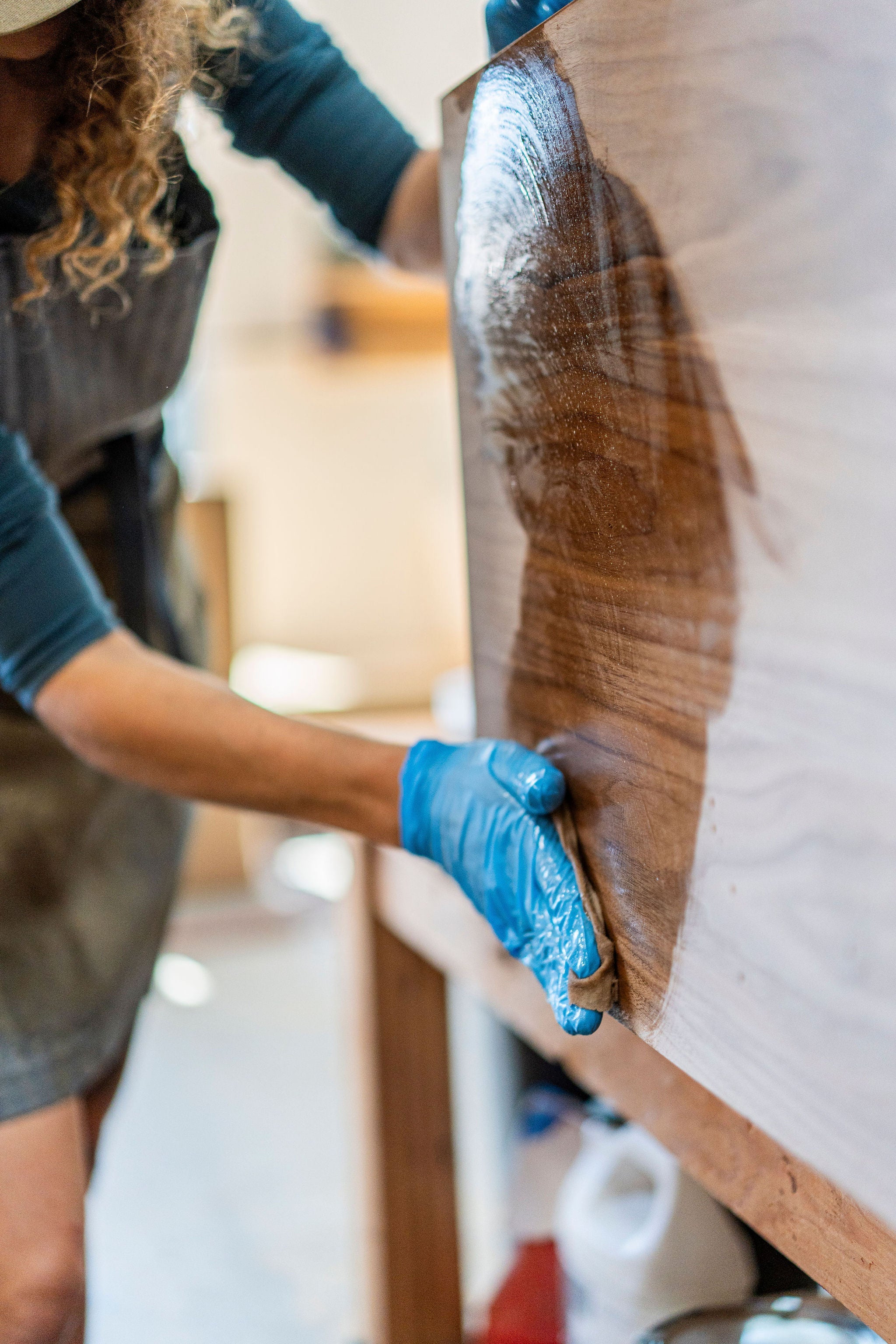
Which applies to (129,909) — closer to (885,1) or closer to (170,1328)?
(170,1328)

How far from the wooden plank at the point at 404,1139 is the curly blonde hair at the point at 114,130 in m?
0.72

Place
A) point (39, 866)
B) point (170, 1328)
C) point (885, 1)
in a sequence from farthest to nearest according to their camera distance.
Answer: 1. point (170, 1328)
2. point (39, 866)
3. point (885, 1)

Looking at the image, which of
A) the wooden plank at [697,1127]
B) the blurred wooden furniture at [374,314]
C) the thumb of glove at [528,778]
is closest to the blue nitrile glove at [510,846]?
the thumb of glove at [528,778]

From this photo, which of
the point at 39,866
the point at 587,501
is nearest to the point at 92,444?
the point at 39,866

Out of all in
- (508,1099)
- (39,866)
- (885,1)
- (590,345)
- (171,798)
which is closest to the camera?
(885,1)

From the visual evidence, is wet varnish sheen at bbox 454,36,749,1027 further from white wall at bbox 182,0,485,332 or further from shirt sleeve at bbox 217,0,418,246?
white wall at bbox 182,0,485,332

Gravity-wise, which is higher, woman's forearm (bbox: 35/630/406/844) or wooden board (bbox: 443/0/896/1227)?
wooden board (bbox: 443/0/896/1227)

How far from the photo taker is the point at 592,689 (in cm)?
60

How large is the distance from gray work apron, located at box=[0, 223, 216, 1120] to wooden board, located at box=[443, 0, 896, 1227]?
390 mm

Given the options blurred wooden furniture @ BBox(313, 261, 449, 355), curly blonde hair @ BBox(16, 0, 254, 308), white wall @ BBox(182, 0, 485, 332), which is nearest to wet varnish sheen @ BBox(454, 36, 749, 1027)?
curly blonde hair @ BBox(16, 0, 254, 308)

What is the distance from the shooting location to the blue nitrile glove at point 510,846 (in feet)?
2.08

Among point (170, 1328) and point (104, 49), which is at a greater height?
point (104, 49)

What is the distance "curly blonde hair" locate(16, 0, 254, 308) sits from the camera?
0.77 meters

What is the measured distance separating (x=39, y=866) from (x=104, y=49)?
0.63 metres
